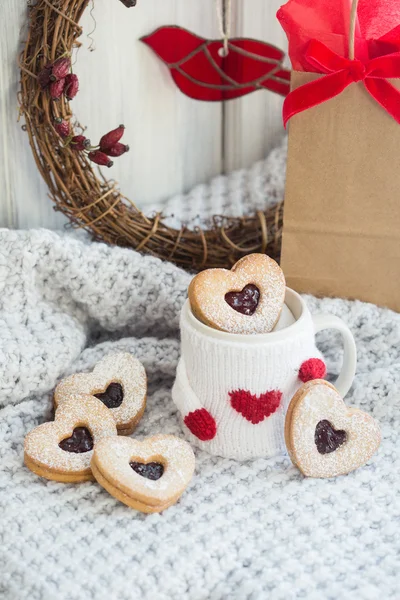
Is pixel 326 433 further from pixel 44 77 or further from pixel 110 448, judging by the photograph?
pixel 44 77

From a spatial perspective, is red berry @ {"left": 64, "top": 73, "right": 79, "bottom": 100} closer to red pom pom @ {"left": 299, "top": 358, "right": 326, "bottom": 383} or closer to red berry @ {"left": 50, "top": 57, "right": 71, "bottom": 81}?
red berry @ {"left": 50, "top": 57, "right": 71, "bottom": 81}

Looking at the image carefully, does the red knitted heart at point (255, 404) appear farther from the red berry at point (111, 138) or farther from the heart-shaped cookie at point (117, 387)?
the red berry at point (111, 138)

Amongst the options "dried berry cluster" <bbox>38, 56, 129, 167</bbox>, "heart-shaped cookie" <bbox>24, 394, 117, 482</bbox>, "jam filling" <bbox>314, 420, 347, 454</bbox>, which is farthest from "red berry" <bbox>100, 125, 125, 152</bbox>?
"jam filling" <bbox>314, 420, 347, 454</bbox>

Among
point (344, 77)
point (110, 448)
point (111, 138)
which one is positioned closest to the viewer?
point (110, 448)

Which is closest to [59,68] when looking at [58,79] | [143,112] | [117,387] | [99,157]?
[58,79]

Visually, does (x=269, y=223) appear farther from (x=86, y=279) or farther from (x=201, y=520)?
(x=201, y=520)

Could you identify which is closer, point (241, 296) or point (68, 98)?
point (241, 296)
